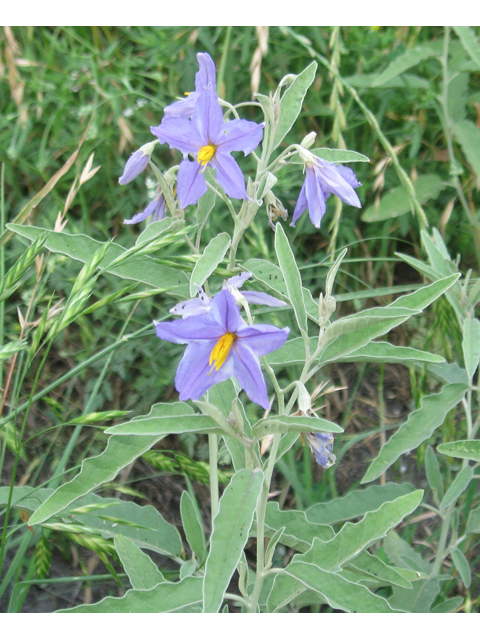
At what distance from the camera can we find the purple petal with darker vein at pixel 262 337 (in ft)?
3.70

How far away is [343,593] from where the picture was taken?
123 cm

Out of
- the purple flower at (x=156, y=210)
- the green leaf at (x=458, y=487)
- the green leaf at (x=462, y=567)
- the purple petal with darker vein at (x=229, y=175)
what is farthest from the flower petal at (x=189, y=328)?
the green leaf at (x=462, y=567)

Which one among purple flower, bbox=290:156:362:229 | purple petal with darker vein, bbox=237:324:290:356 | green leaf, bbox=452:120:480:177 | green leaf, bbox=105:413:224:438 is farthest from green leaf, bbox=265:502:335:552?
green leaf, bbox=452:120:480:177

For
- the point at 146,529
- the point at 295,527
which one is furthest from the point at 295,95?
the point at 146,529

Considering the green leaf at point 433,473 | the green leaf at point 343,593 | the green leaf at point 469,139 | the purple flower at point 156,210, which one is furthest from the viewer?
the green leaf at point 469,139

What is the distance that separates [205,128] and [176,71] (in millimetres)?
1377

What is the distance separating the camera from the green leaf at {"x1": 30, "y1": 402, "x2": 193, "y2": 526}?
1.26m

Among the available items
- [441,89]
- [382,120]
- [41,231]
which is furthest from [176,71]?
[41,231]

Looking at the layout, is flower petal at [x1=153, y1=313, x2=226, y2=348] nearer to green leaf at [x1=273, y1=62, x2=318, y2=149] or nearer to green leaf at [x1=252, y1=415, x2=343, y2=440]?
green leaf at [x1=252, y1=415, x2=343, y2=440]

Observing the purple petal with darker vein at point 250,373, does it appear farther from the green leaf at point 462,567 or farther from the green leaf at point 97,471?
the green leaf at point 462,567

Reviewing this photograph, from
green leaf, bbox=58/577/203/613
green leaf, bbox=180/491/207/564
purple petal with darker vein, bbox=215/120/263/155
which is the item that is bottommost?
green leaf, bbox=180/491/207/564

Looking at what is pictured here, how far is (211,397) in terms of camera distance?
1.45 meters

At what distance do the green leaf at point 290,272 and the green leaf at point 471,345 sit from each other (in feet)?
1.60

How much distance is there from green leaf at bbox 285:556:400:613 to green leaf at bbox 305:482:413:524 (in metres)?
0.49
